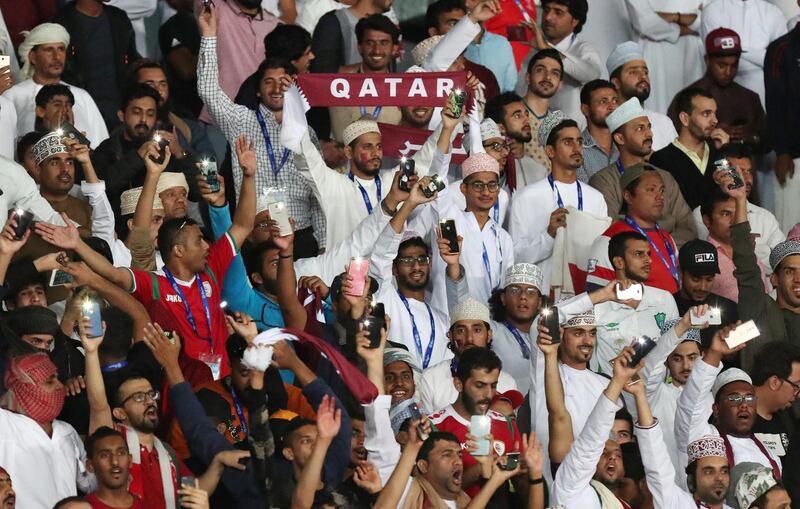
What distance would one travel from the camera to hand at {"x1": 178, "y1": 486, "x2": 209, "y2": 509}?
9.30m

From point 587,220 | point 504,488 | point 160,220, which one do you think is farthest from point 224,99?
point 504,488

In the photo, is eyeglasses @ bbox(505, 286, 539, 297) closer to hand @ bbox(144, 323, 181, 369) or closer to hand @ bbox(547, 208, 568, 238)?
hand @ bbox(547, 208, 568, 238)

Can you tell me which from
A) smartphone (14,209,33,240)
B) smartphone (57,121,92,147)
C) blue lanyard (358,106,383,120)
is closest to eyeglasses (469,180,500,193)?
blue lanyard (358,106,383,120)

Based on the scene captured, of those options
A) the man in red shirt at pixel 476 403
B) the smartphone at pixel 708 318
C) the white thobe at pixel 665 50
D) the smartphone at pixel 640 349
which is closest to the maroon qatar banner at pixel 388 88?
the man in red shirt at pixel 476 403

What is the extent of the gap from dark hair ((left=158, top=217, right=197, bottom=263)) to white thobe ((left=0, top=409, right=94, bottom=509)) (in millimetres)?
1258

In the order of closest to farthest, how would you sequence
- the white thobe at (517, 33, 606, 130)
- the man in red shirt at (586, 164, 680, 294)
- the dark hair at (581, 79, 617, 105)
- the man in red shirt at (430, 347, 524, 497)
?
the man in red shirt at (430, 347, 524, 497), the man in red shirt at (586, 164, 680, 294), the dark hair at (581, 79, 617, 105), the white thobe at (517, 33, 606, 130)

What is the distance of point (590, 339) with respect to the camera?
11.4 meters

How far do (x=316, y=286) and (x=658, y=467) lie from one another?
2.08 m

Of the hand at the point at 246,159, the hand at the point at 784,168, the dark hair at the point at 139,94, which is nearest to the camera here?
the hand at the point at 246,159

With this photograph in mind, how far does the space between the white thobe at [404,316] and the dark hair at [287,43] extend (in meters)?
2.00

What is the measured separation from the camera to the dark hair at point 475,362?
11.0 m

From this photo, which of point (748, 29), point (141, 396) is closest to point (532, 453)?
point (141, 396)

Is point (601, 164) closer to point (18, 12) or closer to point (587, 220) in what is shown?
point (587, 220)

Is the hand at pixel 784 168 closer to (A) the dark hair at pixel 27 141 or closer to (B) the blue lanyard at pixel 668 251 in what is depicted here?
(B) the blue lanyard at pixel 668 251
